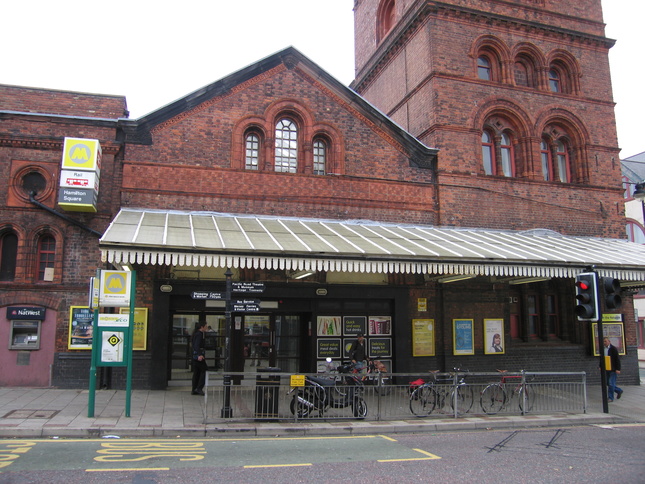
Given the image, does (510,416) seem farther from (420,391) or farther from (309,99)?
(309,99)

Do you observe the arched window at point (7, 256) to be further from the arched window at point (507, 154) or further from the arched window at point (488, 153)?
the arched window at point (507, 154)

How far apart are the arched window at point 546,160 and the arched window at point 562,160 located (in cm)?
34

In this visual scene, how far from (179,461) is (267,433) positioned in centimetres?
240

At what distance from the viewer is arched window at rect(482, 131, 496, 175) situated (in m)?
17.9

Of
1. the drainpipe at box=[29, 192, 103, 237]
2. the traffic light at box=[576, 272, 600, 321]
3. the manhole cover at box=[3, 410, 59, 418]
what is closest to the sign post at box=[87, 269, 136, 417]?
the manhole cover at box=[3, 410, 59, 418]

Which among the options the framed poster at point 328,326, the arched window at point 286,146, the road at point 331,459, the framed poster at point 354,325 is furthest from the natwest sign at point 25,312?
the framed poster at point 354,325

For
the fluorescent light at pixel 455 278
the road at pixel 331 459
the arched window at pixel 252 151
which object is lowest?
the road at pixel 331 459

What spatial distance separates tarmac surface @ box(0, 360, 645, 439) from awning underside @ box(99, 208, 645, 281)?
10.1ft

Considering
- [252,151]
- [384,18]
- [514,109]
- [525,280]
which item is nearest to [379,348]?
[525,280]

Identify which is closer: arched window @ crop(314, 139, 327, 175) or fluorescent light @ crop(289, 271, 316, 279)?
fluorescent light @ crop(289, 271, 316, 279)

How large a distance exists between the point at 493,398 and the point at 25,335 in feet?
38.2

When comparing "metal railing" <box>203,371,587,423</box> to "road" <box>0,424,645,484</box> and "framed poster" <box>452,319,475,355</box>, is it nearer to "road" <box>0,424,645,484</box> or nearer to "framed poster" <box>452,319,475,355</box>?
"road" <box>0,424,645,484</box>

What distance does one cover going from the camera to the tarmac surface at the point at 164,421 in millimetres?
8992

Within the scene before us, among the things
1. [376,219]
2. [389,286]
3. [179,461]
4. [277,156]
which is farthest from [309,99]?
[179,461]
